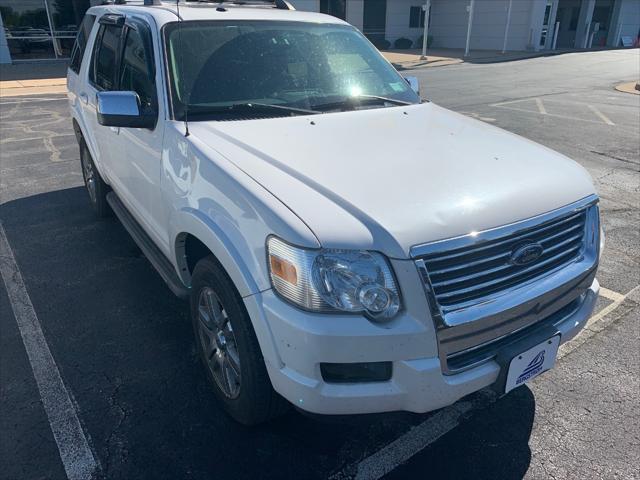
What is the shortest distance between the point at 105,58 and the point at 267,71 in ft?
5.81

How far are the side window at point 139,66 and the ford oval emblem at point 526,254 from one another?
2229mm

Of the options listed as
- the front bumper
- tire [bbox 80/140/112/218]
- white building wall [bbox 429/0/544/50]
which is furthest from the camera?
white building wall [bbox 429/0/544/50]

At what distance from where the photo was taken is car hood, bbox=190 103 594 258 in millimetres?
2006

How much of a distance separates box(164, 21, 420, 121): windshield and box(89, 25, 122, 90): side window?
38.9 inches

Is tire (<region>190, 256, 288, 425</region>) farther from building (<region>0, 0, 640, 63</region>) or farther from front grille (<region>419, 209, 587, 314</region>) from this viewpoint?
building (<region>0, 0, 640, 63</region>)

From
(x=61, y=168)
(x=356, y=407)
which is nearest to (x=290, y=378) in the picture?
(x=356, y=407)

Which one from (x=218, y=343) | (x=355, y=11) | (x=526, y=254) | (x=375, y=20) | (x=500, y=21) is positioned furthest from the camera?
(x=375, y=20)

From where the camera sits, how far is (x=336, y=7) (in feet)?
112

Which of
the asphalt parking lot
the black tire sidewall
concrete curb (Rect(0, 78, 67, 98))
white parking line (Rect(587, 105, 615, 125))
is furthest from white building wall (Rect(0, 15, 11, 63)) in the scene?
the black tire sidewall

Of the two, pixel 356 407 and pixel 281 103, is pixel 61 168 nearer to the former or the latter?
pixel 281 103

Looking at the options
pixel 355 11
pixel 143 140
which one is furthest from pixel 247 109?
pixel 355 11

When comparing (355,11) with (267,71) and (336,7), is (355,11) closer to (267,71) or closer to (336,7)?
(336,7)

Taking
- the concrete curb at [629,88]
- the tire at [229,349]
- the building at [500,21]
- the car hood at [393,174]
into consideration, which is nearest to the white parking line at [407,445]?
the tire at [229,349]

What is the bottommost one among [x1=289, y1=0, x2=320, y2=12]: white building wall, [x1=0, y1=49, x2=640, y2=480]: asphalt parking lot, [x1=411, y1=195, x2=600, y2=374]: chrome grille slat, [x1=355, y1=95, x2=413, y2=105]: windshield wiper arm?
[x1=0, y1=49, x2=640, y2=480]: asphalt parking lot
